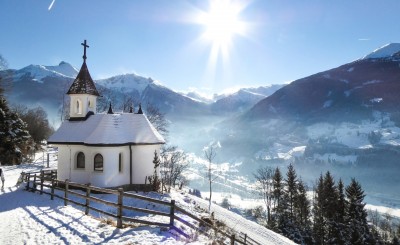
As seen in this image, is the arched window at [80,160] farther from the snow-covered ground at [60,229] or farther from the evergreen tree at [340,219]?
the evergreen tree at [340,219]

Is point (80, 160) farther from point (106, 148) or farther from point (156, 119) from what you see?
point (156, 119)

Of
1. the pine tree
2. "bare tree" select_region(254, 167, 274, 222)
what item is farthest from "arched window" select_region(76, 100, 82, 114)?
"bare tree" select_region(254, 167, 274, 222)

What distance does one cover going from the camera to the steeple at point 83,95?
99.5 ft

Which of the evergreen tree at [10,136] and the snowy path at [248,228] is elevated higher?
the evergreen tree at [10,136]

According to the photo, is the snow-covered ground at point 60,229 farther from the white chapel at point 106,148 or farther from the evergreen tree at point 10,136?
the evergreen tree at point 10,136

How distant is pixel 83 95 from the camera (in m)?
30.3

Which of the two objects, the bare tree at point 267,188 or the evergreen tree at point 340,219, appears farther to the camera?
the bare tree at point 267,188

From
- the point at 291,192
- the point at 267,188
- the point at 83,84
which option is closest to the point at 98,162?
the point at 83,84

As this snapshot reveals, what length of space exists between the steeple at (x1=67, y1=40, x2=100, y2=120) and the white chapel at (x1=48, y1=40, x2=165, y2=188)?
10 centimetres

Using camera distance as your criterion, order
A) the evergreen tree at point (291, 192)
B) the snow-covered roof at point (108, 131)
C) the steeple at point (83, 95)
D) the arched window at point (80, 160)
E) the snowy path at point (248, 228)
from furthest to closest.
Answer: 1. the evergreen tree at point (291, 192)
2. the steeple at point (83, 95)
3. the arched window at point (80, 160)
4. the snowy path at point (248, 228)
5. the snow-covered roof at point (108, 131)

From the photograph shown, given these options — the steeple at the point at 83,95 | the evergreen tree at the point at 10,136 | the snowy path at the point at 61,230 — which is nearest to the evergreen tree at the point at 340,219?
the steeple at the point at 83,95

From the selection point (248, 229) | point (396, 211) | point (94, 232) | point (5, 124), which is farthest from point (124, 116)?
point (396, 211)

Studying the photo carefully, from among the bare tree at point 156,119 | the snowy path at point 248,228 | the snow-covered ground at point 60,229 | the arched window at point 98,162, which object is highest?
the bare tree at point 156,119

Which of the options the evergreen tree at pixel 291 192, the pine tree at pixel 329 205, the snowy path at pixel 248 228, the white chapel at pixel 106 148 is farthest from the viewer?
the evergreen tree at pixel 291 192
